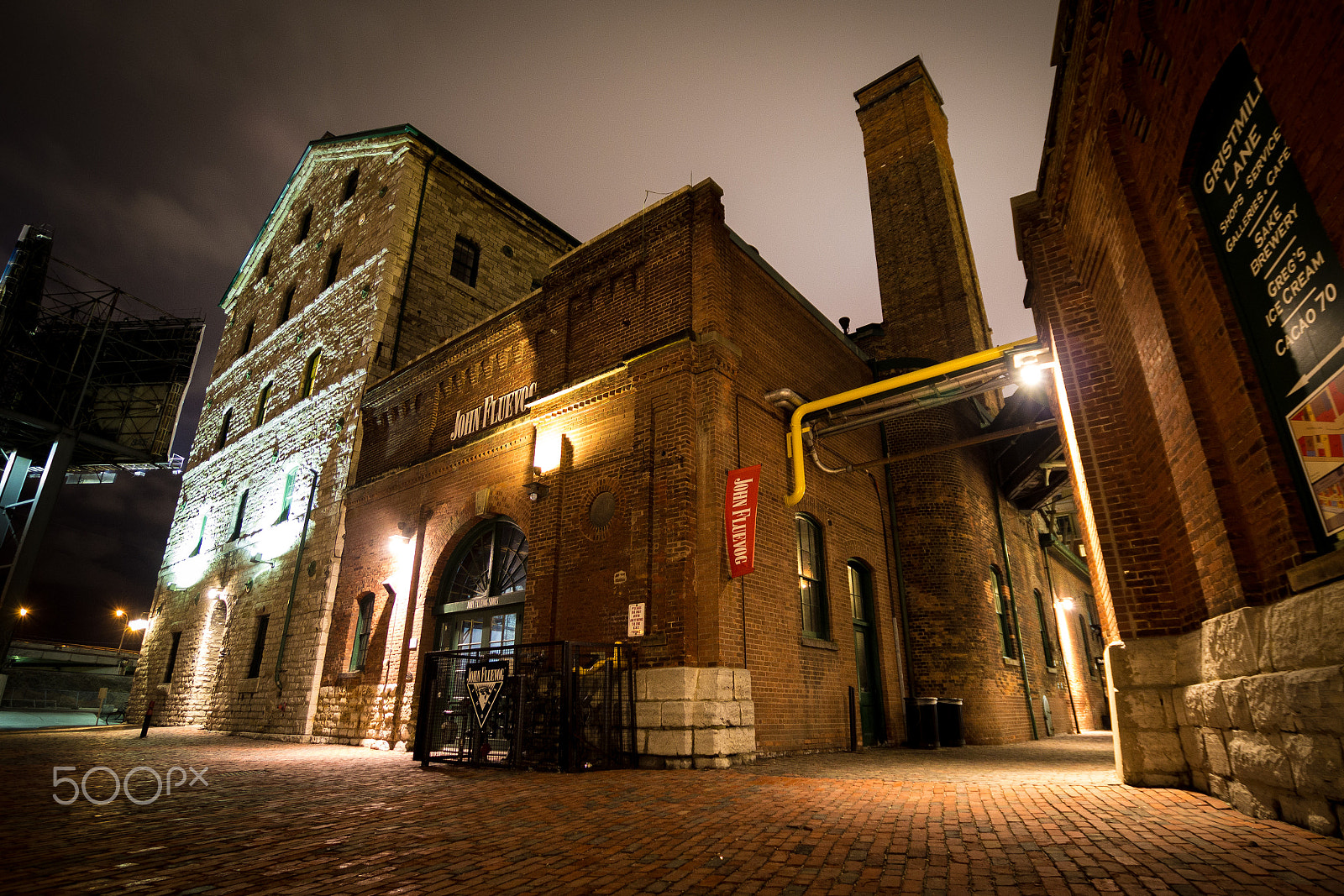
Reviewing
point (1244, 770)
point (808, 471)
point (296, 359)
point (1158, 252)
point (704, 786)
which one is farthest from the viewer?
point (296, 359)

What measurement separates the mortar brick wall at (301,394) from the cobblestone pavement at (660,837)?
947 centimetres

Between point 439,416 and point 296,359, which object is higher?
point 296,359

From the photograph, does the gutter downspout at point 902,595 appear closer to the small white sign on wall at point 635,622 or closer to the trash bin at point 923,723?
the trash bin at point 923,723

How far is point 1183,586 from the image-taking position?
17.4ft

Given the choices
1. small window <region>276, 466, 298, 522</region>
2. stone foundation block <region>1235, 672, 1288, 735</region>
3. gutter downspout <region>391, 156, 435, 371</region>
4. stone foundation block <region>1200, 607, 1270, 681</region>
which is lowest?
stone foundation block <region>1235, 672, 1288, 735</region>

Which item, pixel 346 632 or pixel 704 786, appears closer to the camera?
pixel 704 786

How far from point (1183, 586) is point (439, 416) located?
12.7 metres

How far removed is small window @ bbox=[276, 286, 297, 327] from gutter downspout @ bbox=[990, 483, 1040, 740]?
2211 cm

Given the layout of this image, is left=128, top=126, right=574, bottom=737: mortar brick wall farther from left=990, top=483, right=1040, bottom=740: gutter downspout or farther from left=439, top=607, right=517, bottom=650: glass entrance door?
left=990, top=483, right=1040, bottom=740: gutter downspout

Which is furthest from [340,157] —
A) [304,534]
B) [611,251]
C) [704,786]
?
[704,786]

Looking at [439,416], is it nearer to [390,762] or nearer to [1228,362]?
[390,762]

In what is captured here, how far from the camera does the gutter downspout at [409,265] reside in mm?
16906

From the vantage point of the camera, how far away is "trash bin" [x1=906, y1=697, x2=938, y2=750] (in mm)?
11180

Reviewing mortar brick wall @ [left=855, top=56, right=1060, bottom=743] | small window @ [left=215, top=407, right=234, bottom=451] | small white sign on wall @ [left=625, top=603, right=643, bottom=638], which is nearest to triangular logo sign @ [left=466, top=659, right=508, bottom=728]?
Result: small white sign on wall @ [left=625, top=603, right=643, bottom=638]
